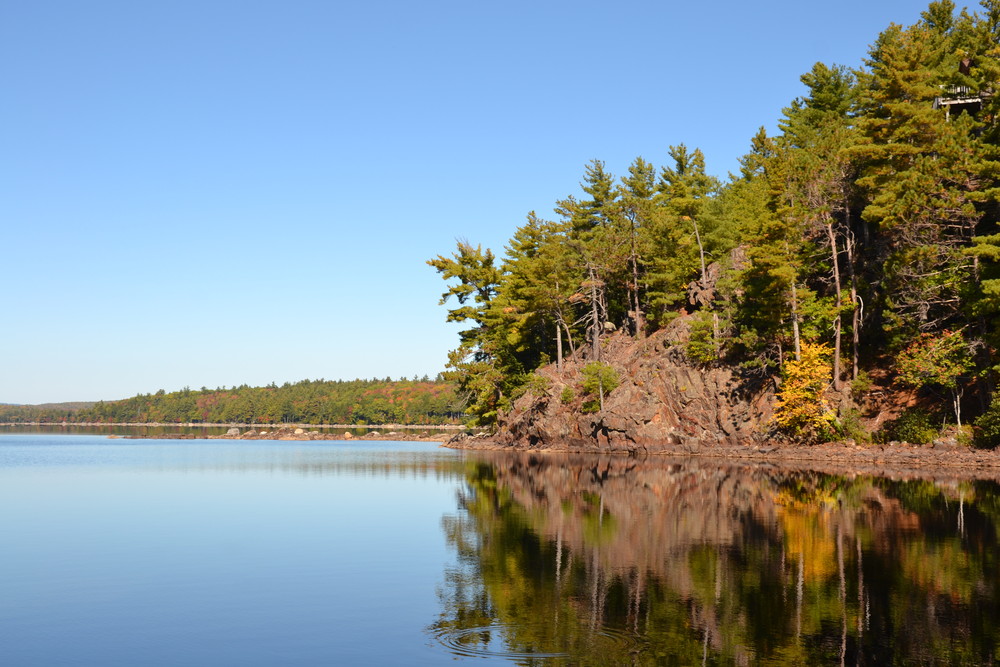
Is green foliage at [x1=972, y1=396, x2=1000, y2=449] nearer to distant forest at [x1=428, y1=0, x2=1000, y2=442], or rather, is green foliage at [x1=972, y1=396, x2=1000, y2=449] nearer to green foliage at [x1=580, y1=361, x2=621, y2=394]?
distant forest at [x1=428, y1=0, x2=1000, y2=442]

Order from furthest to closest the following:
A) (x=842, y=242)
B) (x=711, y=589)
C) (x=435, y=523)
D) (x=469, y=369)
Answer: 1. (x=469, y=369)
2. (x=842, y=242)
3. (x=435, y=523)
4. (x=711, y=589)

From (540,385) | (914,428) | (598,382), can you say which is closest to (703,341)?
(598,382)

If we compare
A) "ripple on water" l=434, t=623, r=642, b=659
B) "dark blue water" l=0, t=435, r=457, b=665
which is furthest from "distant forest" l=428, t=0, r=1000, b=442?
"ripple on water" l=434, t=623, r=642, b=659

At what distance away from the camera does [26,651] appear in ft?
38.9

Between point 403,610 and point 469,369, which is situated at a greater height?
point 469,369

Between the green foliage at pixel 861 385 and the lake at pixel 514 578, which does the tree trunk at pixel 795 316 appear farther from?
the lake at pixel 514 578

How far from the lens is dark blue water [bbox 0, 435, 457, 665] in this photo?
39.9ft

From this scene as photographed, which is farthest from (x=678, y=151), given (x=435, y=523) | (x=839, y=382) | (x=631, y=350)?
(x=435, y=523)

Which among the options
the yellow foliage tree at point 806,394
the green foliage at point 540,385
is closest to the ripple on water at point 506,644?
the yellow foliage tree at point 806,394

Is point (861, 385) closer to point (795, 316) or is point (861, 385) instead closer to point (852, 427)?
point (852, 427)

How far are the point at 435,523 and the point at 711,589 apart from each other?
42.6 feet

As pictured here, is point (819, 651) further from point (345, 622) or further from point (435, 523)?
point (435, 523)

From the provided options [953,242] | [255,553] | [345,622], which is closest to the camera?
[345,622]

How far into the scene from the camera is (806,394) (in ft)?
176
